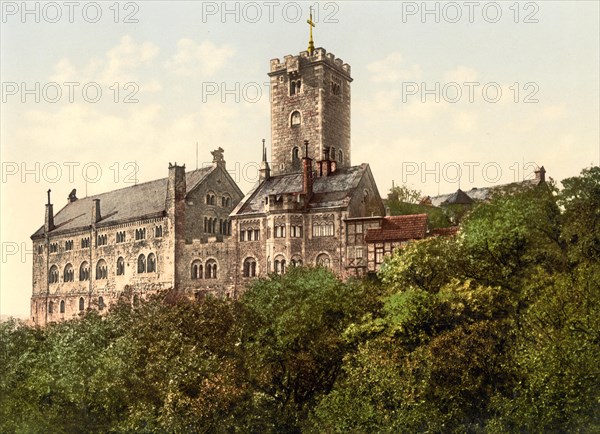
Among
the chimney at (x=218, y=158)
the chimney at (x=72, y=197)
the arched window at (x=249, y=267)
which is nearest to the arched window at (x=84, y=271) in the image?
the chimney at (x=72, y=197)

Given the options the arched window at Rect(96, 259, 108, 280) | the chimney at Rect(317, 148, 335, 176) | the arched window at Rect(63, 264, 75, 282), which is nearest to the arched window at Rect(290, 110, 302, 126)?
the chimney at Rect(317, 148, 335, 176)

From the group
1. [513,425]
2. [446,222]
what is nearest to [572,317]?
[513,425]

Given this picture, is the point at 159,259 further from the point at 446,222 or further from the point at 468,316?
the point at 468,316

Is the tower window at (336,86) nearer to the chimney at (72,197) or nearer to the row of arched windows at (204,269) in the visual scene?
the row of arched windows at (204,269)

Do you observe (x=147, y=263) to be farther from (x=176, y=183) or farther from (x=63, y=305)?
(x=63, y=305)

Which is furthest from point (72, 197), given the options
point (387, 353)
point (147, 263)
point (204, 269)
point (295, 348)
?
point (387, 353)

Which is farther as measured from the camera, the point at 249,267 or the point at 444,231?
the point at 249,267
